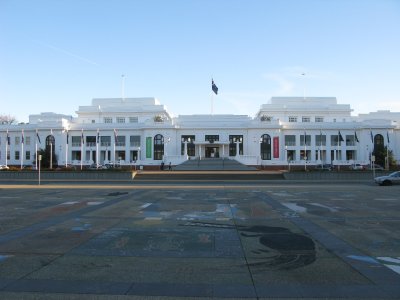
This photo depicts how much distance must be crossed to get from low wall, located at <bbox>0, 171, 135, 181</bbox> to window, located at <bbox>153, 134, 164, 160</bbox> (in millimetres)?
42781

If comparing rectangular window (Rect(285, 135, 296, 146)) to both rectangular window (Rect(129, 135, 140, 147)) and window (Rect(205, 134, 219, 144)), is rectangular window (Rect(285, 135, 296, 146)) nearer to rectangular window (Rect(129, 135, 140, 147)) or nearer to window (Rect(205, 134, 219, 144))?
window (Rect(205, 134, 219, 144))

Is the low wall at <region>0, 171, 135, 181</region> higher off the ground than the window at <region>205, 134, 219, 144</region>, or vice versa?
the window at <region>205, 134, 219, 144</region>

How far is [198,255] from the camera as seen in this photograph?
8141 mm

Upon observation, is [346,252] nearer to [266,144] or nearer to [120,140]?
[266,144]

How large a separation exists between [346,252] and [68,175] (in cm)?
4332

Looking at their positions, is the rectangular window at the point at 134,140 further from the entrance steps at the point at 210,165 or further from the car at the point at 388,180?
the car at the point at 388,180

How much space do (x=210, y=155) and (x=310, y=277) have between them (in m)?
87.8

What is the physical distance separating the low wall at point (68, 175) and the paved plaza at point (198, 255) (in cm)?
3230

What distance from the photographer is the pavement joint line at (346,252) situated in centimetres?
649

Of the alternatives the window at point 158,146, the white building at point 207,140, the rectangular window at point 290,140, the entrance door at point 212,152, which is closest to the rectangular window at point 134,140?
the white building at point 207,140

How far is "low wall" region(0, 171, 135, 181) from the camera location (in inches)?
1837

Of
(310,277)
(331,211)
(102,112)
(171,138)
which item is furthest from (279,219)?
(102,112)

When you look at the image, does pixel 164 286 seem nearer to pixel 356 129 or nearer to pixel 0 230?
pixel 0 230

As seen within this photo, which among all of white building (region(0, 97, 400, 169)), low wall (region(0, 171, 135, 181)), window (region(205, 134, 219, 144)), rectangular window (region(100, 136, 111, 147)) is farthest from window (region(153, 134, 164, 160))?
low wall (region(0, 171, 135, 181))
